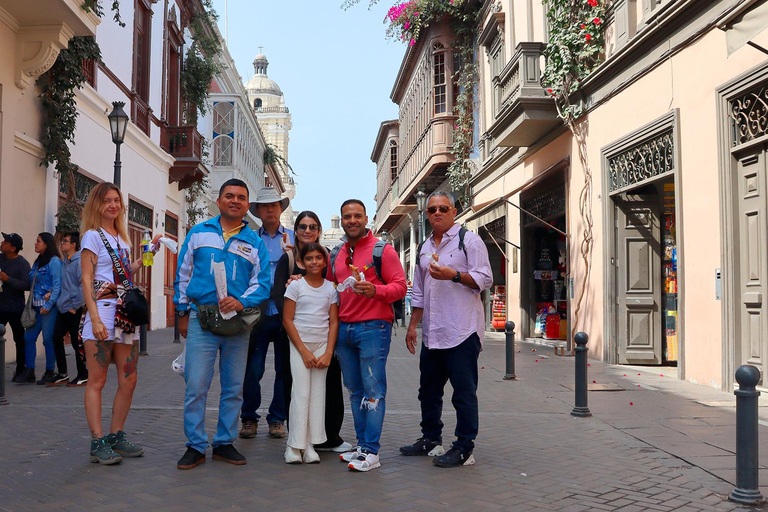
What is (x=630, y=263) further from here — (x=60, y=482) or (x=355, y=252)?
(x=60, y=482)

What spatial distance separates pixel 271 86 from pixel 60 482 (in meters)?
115

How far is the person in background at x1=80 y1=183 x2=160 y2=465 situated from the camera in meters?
5.29

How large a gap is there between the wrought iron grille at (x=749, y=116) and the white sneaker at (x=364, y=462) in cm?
559

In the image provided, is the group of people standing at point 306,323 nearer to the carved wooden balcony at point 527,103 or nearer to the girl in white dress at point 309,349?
the girl in white dress at point 309,349

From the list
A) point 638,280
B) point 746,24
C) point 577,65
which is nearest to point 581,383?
point 746,24

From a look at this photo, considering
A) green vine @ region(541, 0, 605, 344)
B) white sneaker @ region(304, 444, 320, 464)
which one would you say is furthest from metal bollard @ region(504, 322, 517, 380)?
white sneaker @ region(304, 444, 320, 464)

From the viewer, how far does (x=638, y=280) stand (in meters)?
12.4

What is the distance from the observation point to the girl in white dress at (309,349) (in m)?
5.43

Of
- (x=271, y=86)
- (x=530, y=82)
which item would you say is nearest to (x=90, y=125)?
(x=530, y=82)

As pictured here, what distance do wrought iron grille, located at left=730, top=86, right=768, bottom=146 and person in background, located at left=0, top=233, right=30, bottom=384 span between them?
8.58 metres

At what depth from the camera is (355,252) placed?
5.62 m

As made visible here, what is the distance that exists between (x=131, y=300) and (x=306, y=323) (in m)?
1.20

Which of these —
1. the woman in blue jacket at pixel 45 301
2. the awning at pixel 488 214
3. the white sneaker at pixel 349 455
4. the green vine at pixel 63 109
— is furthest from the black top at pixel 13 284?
the awning at pixel 488 214

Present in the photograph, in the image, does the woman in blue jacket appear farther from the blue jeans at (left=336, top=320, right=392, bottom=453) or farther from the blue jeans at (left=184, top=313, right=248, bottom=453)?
the blue jeans at (left=336, top=320, right=392, bottom=453)
